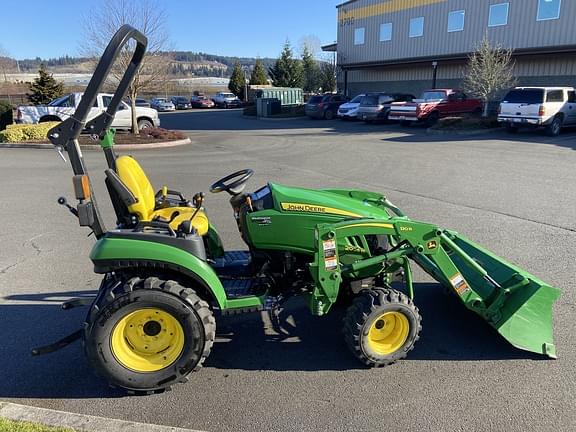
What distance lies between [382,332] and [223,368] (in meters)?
1.21

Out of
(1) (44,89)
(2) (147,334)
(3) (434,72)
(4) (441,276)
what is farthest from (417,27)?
(2) (147,334)

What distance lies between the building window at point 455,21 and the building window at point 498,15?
5.96ft

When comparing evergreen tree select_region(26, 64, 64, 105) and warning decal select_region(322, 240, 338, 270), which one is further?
evergreen tree select_region(26, 64, 64, 105)

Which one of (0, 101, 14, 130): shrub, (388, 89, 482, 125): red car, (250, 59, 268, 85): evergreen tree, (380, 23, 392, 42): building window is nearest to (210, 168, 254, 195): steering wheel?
(0, 101, 14, 130): shrub

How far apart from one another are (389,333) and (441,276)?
0.57 meters

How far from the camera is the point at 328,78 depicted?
4397cm

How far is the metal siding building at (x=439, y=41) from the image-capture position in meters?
23.2

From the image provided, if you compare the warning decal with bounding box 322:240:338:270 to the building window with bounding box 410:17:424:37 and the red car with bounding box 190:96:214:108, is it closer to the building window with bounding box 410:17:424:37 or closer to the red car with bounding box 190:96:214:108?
the building window with bounding box 410:17:424:37

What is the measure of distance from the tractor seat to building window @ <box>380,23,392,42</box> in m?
31.6

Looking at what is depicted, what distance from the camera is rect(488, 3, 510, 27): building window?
24953 millimetres

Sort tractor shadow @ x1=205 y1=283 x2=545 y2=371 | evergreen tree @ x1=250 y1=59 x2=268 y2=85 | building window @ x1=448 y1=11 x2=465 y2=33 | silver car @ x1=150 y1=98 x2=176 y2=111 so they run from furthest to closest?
evergreen tree @ x1=250 y1=59 x2=268 y2=85, silver car @ x1=150 y1=98 x2=176 y2=111, building window @ x1=448 y1=11 x2=465 y2=33, tractor shadow @ x1=205 y1=283 x2=545 y2=371

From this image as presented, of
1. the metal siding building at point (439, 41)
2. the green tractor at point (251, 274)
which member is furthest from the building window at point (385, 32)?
the green tractor at point (251, 274)

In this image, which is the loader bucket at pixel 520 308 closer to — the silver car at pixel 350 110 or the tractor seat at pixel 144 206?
the tractor seat at pixel 144 206

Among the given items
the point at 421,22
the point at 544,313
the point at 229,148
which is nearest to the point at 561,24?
the point at 421,22
